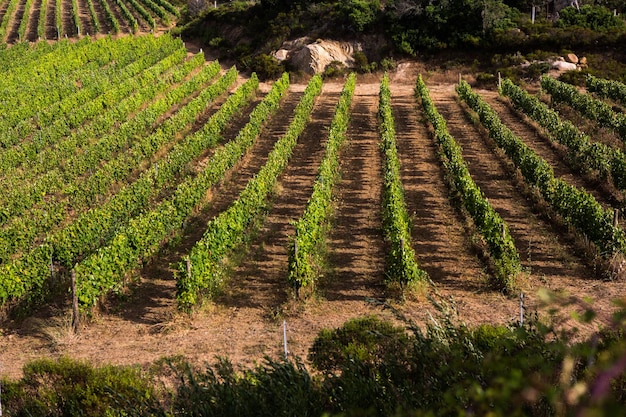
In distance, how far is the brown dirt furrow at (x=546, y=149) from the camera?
21.7 m

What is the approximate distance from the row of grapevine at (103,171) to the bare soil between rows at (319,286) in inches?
141

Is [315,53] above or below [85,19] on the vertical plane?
below

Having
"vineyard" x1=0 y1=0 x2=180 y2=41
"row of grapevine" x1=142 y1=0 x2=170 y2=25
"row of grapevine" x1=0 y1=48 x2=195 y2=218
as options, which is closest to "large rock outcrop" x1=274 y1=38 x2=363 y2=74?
"row of grapevine" x1=0 y1=48 x2=195 y2=218

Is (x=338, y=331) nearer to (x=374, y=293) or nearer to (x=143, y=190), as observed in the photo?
(x=374, y=293)

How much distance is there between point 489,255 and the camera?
674 inches

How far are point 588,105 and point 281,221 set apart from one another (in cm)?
1757

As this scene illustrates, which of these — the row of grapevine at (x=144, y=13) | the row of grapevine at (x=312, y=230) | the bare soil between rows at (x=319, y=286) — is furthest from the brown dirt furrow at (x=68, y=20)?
the row of grapevine at (x=312, y=230)

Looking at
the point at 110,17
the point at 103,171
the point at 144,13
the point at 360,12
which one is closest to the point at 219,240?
the point at 103,171

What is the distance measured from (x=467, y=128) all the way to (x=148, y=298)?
66.0 feet

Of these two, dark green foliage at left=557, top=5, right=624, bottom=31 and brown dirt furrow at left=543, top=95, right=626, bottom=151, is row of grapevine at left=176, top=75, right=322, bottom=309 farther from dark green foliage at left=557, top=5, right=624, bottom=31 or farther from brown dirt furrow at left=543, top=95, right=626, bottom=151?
dark green foliage at left=557, top=5, right=624, bottom=31

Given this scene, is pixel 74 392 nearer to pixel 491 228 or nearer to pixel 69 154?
pixel 491 228

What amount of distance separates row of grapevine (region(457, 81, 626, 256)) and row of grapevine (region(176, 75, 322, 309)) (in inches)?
323

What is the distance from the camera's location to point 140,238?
17.0 meters

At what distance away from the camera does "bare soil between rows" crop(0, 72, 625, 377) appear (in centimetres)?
1385
